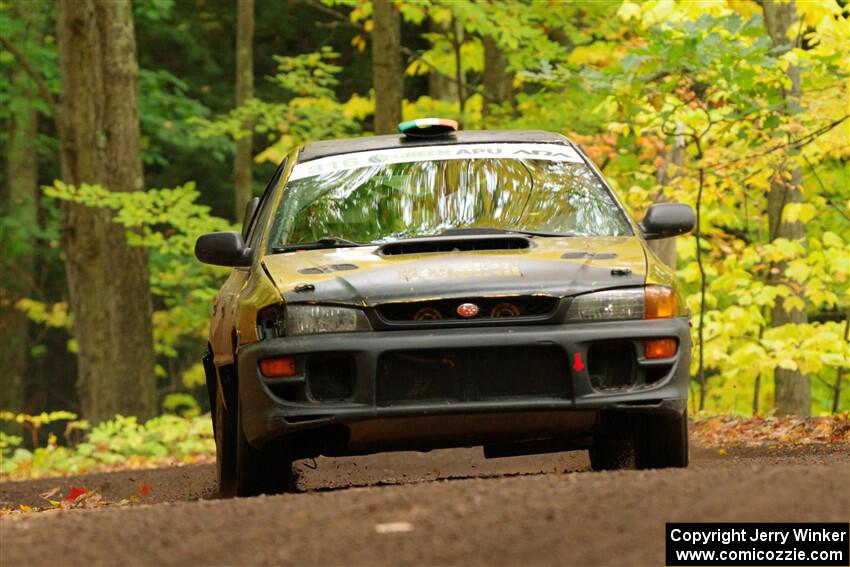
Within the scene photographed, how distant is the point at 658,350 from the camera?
6.42 metres

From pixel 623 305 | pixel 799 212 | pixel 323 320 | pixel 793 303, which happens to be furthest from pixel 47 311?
pixel 623 305

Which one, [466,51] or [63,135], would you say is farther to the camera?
[466,51]

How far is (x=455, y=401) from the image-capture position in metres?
6.37

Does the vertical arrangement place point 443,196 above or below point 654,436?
above

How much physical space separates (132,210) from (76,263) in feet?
5.28

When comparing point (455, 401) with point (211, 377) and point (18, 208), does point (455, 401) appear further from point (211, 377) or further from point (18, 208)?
point (18, 208)

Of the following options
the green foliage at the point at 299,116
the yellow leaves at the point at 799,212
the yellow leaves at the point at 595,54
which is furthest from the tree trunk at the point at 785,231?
the green foliage at the point at 299,116

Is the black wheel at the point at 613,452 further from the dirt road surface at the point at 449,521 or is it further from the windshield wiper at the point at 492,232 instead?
the dirt road surface at the point at 449,521

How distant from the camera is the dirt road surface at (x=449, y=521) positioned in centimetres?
446

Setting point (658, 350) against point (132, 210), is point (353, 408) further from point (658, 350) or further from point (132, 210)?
point (132, 210)

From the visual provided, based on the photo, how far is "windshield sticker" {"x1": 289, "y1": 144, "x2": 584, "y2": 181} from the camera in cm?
792

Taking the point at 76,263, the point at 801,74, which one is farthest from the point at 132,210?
the point at 801,74

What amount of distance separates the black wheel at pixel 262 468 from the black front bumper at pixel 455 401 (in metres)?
0.40

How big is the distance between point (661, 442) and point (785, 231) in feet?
44.6
